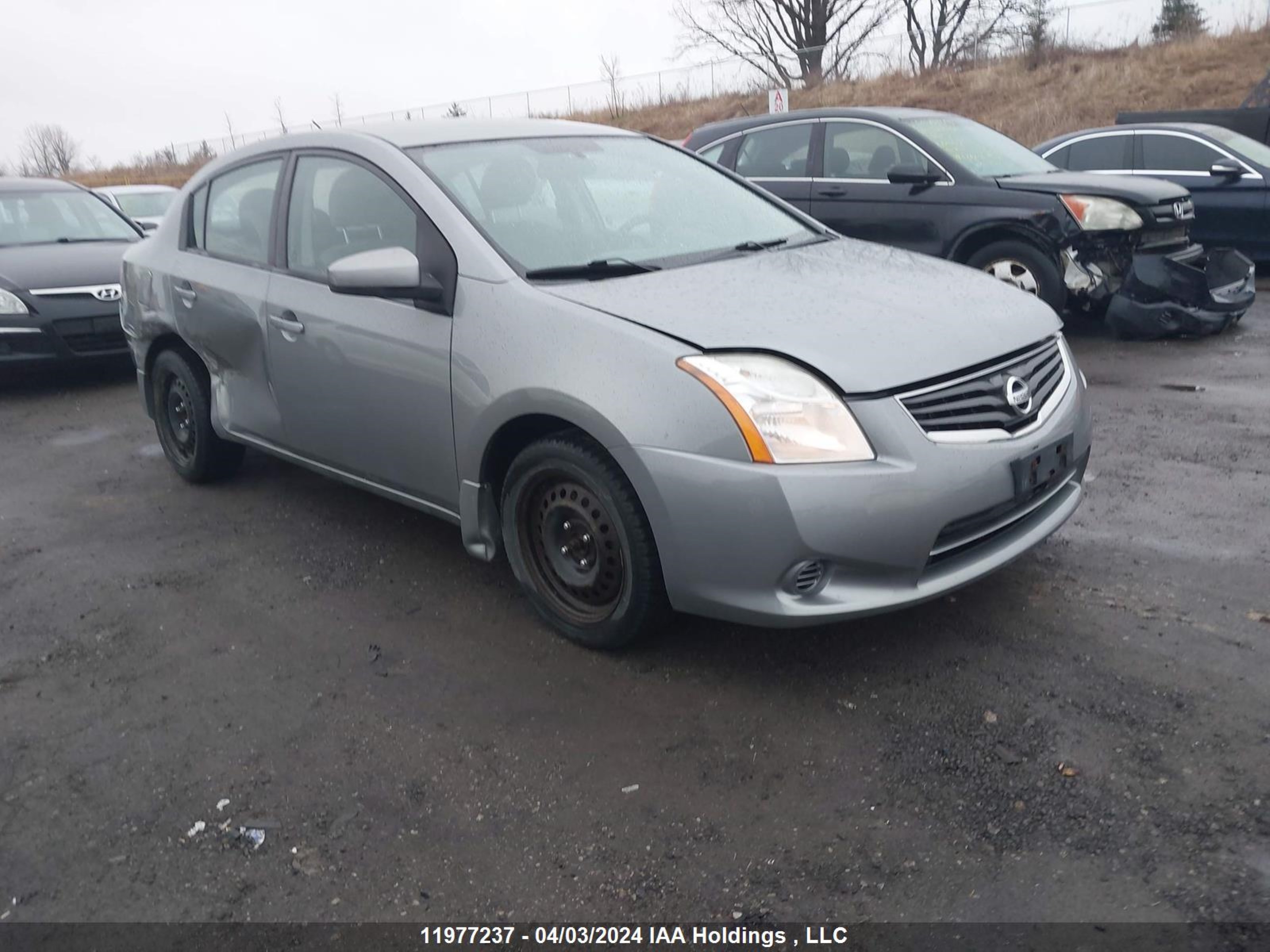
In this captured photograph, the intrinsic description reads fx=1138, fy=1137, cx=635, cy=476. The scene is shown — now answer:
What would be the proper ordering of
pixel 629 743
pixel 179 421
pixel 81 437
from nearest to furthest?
pixel 629 743
pixel 179 421
pixel 81 437

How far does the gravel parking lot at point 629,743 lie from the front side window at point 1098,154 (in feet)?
22.8

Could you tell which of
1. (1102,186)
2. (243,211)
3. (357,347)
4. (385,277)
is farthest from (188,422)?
(1102,186)

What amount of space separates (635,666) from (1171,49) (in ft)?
88.1

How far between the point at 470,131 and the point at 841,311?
1888 millimetres

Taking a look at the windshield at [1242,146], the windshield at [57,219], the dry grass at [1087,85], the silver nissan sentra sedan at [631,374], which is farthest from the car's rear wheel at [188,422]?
the dry grass at [1087,85]

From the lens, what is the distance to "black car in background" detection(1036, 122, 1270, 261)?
401 inches

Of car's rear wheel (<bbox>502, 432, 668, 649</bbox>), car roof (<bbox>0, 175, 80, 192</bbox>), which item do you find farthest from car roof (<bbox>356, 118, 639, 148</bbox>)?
car roof (<bbox>0, 175, 80, 192</bbox>)

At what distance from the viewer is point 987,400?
3.34 m

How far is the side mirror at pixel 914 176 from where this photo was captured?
8328mm

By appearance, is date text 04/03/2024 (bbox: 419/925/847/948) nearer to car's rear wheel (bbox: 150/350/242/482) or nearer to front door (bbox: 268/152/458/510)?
front door (bbox: 268/152/458/510)

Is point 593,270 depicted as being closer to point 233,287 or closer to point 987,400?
point 987,400

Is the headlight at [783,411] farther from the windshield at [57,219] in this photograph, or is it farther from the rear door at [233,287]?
the windshield at [57,219]

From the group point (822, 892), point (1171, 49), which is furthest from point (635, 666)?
point (1171, 49)

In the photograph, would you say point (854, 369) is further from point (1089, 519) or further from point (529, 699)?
point (1089, 519)
